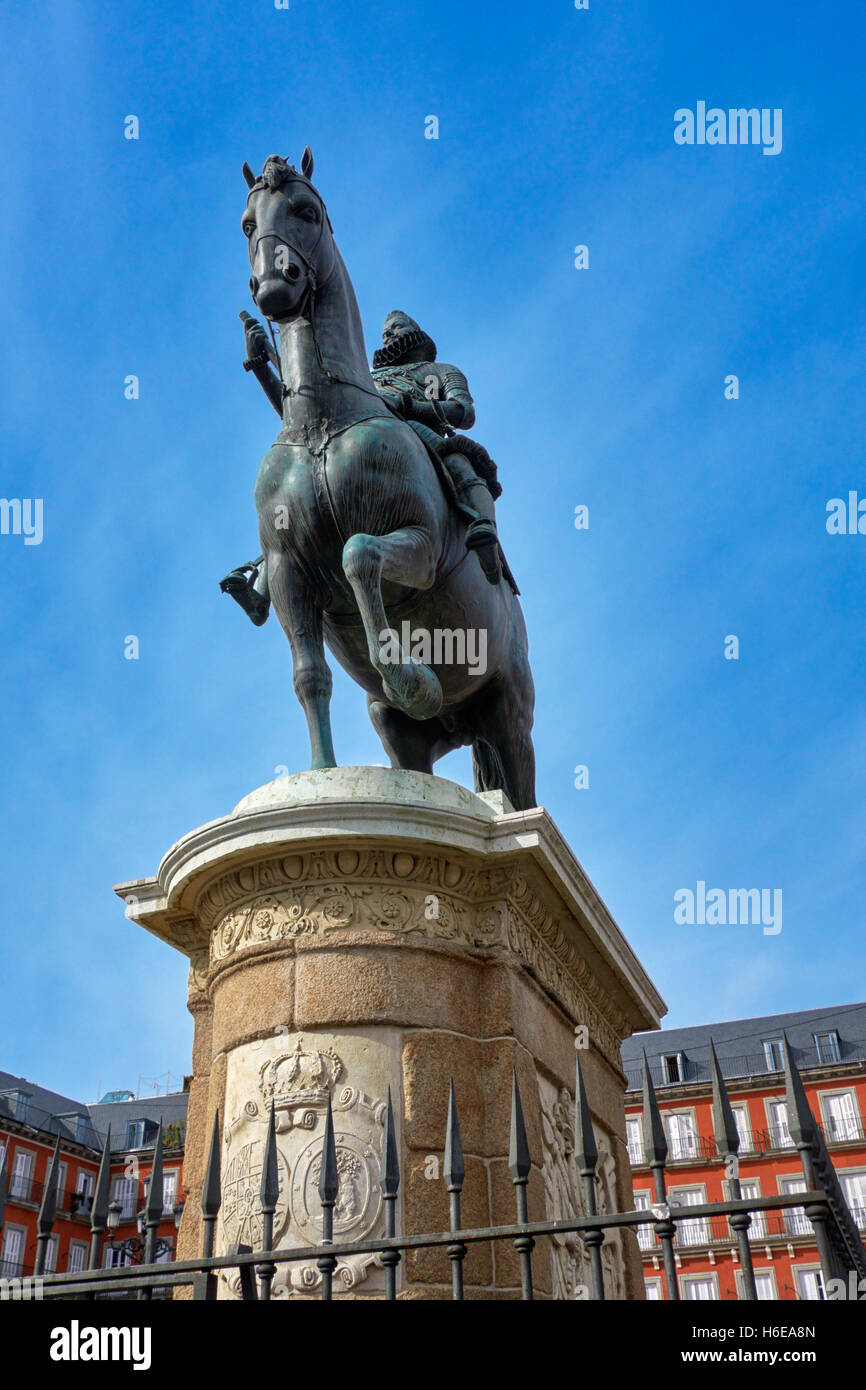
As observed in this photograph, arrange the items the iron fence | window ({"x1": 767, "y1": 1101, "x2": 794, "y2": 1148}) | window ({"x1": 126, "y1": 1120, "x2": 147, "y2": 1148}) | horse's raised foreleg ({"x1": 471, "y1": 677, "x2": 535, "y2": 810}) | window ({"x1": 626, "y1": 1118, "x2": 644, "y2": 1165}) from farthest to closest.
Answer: window ({"x1": 126, "y1": 1120, "x2": 147, "y2": 1148}) < window ({"x1": 767, "y1": 1101, "x2": 794, "y2": 1148}) < window ({"x1": 626, "y1": 1118, "x2": 644, "y2": 1165}) < horse's raised foreleg ({"x1": 471, "y1": 677, "x2": 535, "y2": 810}) < the iron fence

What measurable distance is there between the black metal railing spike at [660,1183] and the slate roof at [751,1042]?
44418 mm

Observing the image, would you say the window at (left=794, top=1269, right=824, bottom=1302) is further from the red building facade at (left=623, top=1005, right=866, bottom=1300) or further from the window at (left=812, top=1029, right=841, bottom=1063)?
the window at (left=812, top=1029, right=841, bottom=1063)

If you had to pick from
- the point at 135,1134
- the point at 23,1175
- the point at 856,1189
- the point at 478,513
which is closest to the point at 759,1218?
the point at 856,1189

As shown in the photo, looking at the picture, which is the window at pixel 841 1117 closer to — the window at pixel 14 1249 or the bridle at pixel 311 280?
the window at pixel 14 1249

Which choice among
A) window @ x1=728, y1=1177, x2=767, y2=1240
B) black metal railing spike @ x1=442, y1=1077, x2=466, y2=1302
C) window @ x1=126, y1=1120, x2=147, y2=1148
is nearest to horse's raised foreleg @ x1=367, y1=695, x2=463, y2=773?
black metal railing spike @ x1=442, y1=1077, x2=466, y2=1302

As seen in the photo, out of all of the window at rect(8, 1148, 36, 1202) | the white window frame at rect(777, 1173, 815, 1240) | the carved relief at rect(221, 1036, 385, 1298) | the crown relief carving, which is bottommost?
the carved relief at rect(221, 1036, 385, 1298)

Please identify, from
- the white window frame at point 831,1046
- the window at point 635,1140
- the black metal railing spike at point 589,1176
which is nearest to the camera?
the black metal railing spike at point 589,1176

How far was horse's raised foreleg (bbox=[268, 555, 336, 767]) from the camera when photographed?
612 cm

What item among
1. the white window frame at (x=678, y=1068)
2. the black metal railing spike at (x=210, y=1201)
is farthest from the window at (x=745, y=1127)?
the black metal railing spike at (x=210, y=1201)

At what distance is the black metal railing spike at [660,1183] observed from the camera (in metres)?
3.18

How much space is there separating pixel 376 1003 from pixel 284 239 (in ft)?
12.0

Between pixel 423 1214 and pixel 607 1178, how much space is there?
2.27m

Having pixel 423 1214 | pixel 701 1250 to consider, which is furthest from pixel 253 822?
pixel 701 1250

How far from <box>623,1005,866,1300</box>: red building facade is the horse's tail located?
2961 cm
